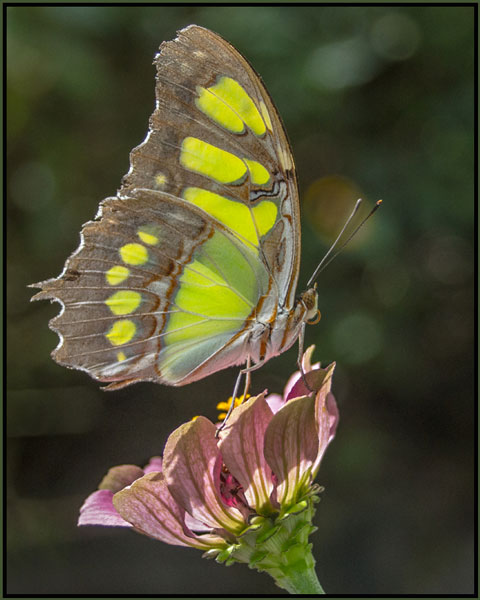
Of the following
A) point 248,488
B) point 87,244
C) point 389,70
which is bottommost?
point 248,488

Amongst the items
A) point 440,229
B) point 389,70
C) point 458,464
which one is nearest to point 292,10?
point 389,70

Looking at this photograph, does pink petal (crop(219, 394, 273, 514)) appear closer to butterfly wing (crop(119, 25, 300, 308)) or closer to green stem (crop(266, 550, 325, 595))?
green stem (crop(266, 550, 325, 595))

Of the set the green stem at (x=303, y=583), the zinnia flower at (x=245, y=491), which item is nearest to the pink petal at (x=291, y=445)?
the zinnia flower at (x=245, y=491)

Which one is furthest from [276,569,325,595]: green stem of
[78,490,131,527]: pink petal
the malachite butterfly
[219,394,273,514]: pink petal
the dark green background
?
the dark green background

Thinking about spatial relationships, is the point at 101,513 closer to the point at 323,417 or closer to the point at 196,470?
the point at 196,470

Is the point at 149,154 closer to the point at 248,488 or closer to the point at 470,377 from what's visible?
the point at 248,488

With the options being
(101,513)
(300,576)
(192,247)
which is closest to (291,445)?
(300,576)
